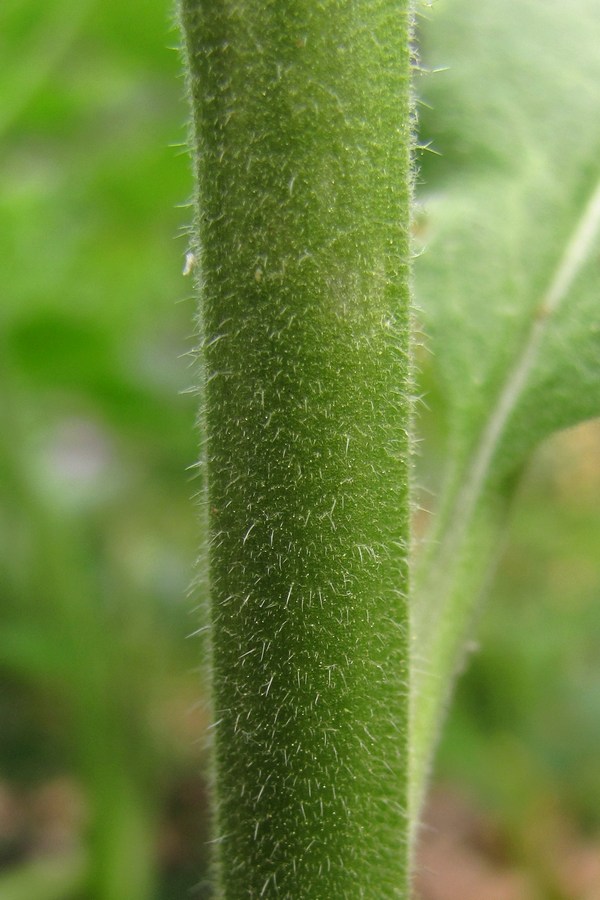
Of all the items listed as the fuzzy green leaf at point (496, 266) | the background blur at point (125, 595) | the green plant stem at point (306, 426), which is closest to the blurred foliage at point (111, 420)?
the background blur at point (125, 595)

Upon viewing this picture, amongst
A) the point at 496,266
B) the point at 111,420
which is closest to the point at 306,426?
the point at 496,266

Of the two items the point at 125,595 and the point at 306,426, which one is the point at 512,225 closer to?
the point at 306,426

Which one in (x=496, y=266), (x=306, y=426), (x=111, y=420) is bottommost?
(x=306, y=426)

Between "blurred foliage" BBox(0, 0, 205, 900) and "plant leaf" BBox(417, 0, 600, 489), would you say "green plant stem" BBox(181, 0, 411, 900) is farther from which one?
"blurred foliage" BBox(0, 0, 205, 900)

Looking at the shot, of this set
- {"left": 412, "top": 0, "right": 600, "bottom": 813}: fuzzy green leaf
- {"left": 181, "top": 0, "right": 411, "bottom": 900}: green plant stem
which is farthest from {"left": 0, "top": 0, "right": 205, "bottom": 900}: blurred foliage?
{"left": 181, "top": 0, "right": 411, "bottom": 900}: green plant stem

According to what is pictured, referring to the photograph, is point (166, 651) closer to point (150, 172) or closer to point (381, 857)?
point (150, 172)

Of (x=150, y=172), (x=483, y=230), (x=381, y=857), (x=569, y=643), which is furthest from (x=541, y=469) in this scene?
(x=381, y=857)
